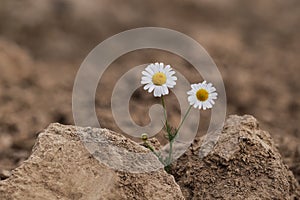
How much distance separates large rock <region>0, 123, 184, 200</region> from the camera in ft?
8.26

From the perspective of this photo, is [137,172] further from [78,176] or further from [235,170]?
[235,170]

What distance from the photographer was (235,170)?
295 cm

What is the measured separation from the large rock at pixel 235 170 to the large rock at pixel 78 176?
337 millimetres

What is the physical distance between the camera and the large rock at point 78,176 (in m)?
2.52

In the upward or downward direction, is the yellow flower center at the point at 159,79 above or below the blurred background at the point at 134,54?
below

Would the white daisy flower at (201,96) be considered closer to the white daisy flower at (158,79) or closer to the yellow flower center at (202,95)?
the yellow flower center at (202,95)

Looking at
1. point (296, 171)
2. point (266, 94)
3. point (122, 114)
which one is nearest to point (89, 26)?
point (266, 94)

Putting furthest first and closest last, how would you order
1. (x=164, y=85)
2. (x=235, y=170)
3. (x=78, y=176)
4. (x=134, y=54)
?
1. (x=134, y=54)
2. (x=235, y=170)
3. (x=164, y=85)
4. (x=78, y=176)

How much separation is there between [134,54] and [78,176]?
5088 mm

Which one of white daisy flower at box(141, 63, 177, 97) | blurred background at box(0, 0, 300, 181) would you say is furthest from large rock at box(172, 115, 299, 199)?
blurred background at box(0, 0, 300, 181)

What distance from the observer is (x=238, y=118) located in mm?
3223

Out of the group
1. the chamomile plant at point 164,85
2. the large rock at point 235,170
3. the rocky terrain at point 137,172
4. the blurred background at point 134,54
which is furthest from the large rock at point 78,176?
the blurred background at point 134,54

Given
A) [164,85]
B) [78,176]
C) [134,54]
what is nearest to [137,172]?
[78,176]

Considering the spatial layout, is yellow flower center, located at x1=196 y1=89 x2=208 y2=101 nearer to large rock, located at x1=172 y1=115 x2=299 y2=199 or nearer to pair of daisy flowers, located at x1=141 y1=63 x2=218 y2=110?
pair of daisy flowers, located at x1=141 y1=63 x2=218 y2=110
